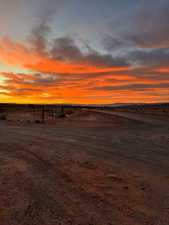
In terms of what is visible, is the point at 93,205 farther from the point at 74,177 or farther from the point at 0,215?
the point at 0,215

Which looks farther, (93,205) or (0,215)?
(93,205)

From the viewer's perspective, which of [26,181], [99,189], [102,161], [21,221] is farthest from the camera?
[102,161]

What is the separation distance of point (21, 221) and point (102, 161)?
3936 mm

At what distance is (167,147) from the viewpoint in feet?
29.3

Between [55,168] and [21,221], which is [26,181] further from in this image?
[21,221]

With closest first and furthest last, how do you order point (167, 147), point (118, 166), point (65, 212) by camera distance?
point (65, 212), point (118, 166), point (167, 147)

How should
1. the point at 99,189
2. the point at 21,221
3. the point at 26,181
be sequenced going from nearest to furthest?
the point at 21,221 < the point at 99,189 < the point at 26,181

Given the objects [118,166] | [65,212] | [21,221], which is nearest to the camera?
[21,221]

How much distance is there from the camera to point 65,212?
3197mm

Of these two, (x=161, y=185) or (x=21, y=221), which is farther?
(x=161, y=185)

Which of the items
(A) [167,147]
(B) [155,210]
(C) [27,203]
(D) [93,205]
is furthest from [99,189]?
(A) [167,147]

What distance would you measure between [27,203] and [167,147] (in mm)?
8017

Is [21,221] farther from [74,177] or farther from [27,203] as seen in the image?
[74,177]

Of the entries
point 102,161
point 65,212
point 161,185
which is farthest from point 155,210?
point 102,161
